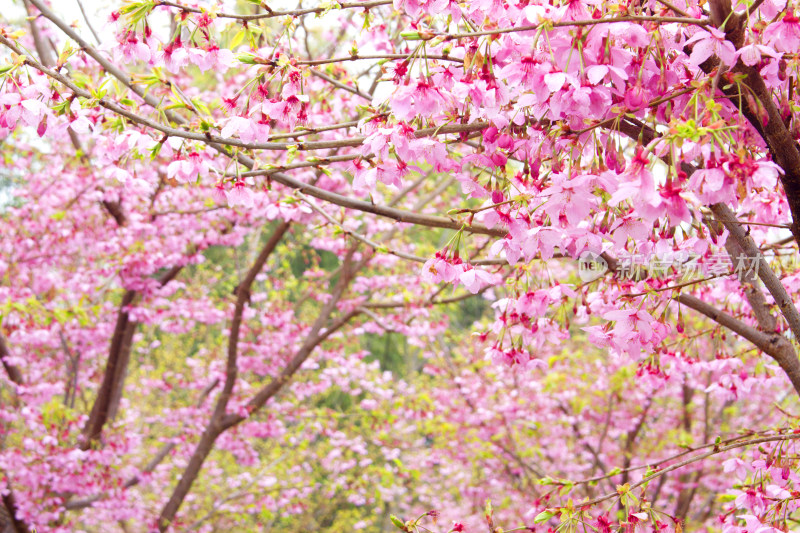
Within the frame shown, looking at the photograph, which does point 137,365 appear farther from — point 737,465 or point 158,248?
point 737,465

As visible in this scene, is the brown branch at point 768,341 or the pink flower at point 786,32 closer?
the pink flower at point 786,32

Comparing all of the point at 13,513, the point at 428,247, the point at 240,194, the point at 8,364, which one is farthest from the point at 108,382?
the point at 240,194

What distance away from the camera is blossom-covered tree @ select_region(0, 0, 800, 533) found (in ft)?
4.53

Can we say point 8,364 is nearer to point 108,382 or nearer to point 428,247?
point 108,382

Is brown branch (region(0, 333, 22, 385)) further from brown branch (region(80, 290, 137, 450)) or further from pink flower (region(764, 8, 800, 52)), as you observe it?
pink flower (region(764, 8, 800, 52))

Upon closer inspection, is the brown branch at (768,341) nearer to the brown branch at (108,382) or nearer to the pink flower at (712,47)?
the pink flower at (712,47)

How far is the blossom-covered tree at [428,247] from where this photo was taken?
138cm

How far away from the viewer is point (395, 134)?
1.45 m

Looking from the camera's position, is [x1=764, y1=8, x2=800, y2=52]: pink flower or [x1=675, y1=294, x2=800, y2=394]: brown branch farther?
[x1=675, y1=294, x2=800, y2=394]: brown branch

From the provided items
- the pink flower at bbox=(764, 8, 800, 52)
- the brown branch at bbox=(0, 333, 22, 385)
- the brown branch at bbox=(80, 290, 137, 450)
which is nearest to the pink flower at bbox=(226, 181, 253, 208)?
the pink flower at bbox=(764, 8, 800, 52)

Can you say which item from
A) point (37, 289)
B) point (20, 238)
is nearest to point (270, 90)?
point (20, 238)

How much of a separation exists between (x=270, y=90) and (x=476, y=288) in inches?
30.5

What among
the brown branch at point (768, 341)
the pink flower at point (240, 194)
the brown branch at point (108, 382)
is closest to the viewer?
the pink flower at point (240, 194)

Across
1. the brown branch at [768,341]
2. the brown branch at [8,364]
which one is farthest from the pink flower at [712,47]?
the brown branch at [8,364]
